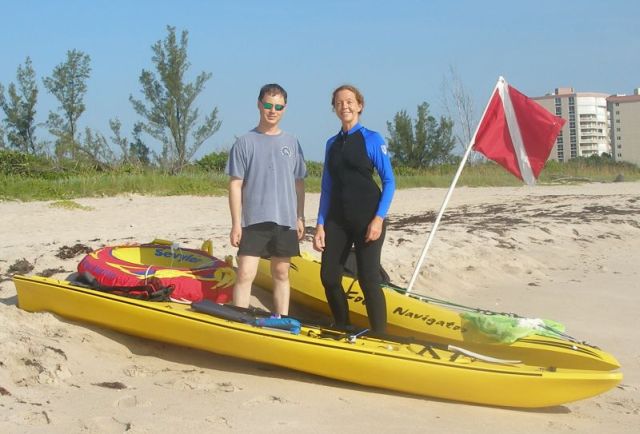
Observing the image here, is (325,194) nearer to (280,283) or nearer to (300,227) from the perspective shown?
(300,227)

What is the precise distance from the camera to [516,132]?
19.1 feet

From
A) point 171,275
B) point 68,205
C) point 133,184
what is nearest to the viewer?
point 171,275

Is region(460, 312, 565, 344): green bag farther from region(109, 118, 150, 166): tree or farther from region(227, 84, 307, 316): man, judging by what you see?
region(109, 118, 150, 166): tree

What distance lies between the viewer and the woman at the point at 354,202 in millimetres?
4121

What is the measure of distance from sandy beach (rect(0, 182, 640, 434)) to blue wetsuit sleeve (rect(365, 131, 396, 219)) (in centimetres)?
103

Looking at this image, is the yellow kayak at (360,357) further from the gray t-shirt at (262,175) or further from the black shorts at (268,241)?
the gray t-shirt at (262,175)

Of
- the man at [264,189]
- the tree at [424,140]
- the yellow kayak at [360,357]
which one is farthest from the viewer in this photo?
the tree at [424,140]

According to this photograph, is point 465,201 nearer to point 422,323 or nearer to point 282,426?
point 422,323

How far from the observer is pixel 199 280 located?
4871 mm

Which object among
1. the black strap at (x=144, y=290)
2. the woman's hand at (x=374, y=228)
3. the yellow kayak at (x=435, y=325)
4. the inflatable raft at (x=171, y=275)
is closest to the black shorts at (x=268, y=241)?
the woman's hand at (x=374, y=228)

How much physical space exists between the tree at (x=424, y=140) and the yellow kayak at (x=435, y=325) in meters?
21.3

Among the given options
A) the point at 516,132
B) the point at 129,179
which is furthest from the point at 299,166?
the point at 129,179

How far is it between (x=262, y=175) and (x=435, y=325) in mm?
1537

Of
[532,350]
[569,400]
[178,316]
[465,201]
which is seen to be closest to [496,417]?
[569,400]
